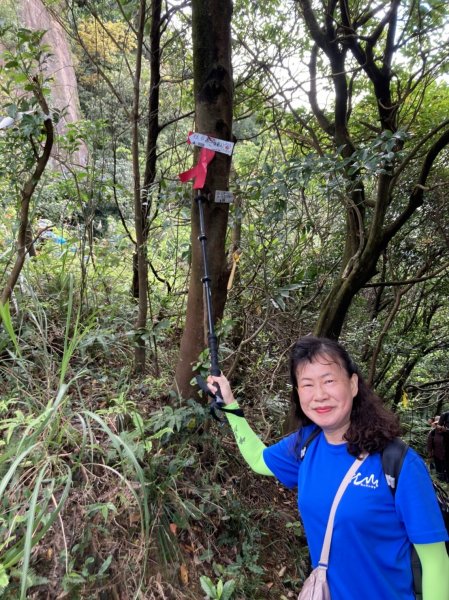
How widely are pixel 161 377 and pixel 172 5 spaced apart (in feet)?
9.66

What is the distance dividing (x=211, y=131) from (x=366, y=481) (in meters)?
1.82

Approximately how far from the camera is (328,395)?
4.52ft

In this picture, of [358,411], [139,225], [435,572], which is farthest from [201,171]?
[435,572]

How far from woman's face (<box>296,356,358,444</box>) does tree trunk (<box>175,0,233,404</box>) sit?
1.02m

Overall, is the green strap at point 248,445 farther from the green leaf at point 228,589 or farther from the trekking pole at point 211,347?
the green leaf at point 228,589

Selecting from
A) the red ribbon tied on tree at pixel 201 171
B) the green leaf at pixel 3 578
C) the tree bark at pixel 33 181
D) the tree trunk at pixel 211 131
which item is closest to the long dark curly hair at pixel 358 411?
the tree trunk at pixel 211 131

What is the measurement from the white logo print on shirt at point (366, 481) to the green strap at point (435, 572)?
20cm

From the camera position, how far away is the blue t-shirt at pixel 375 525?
1.16 m

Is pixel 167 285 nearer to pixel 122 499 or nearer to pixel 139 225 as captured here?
pixel 139 225

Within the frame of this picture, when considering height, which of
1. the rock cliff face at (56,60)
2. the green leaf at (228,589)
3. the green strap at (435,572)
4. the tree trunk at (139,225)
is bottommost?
the green leaf at (228,589)

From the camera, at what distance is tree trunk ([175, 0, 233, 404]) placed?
2.03 meters

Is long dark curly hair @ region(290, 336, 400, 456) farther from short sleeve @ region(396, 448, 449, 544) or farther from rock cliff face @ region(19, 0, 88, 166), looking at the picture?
rock cliff face @ region(19, 0, 88, 166)

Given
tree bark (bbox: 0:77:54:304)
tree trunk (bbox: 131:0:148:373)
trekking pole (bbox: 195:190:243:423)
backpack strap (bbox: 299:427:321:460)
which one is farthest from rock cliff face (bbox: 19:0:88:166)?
backpack strap (bbox: 299:427:321:460)

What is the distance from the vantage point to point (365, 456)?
50.4 inches
